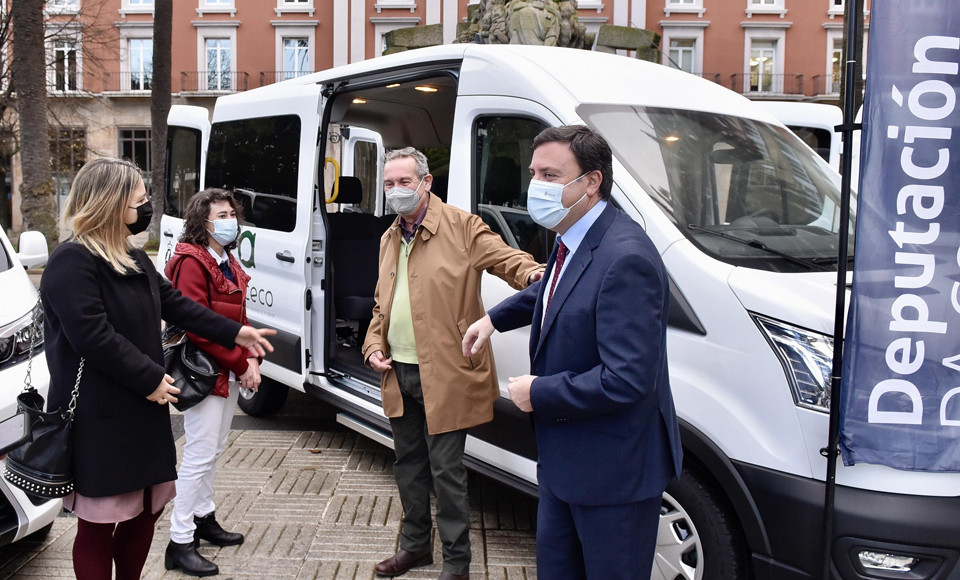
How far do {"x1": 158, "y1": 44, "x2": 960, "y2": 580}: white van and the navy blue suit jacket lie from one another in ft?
2.14

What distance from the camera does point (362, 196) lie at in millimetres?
6164

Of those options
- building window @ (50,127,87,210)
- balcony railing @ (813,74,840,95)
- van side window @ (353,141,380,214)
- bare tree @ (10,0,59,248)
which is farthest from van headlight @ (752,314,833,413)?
balcony railing @ (813,74,840,95)

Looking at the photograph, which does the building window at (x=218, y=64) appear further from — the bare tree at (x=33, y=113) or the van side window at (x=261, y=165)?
the van side window at (x=261, y=165)

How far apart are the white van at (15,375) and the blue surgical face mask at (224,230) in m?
0.94

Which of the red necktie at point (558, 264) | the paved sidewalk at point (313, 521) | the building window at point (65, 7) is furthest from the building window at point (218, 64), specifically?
the red necktie at point (558, 264)

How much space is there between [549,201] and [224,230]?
200cm

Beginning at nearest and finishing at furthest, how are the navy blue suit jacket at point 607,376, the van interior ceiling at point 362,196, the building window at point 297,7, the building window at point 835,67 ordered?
the navy blue suit jacket at point 607,376 < the van interior ceiling at point 362,196 < the building window at point 835,67 < the building window at point 297,7

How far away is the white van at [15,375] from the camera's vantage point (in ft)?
10.9

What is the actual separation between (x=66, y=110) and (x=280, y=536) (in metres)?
33.8

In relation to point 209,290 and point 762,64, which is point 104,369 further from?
point 762,64

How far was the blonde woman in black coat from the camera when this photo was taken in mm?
2680

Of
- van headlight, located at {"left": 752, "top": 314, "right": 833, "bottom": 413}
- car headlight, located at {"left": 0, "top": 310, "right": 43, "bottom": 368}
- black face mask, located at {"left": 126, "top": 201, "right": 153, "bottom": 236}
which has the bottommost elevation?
car headlight, located at {"left": 0, "top": 310, "right": 43, "bottom": 368}

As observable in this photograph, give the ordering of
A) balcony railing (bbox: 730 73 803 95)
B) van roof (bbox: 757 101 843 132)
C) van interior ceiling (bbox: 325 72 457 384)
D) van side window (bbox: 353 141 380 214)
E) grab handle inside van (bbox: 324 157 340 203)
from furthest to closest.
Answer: balcony railing (bbox: 730 73 803 95) < van side window (bbox: 353 141 380 214) < van roof (bbox: 757 101 843 132) < grab handle inside van (bbox: 324 157 340 203) < van interior ceiling (bbox: 325 72 457 384)

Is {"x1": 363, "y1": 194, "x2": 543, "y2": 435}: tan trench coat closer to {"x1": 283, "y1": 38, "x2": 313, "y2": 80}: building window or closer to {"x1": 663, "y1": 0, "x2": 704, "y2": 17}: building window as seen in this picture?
{"x1": 663, "y1": 0, "x2": 704, "y2": 17}: building window
